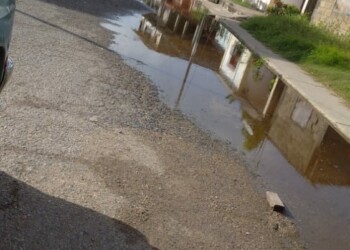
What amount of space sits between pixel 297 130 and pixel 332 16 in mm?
16549

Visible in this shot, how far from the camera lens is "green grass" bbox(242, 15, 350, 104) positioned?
44.3ft

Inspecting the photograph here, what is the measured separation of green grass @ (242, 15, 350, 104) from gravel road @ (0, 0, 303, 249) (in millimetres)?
7056

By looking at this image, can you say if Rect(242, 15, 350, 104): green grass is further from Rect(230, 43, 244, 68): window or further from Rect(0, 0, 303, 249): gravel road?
Rect(0, 0, 303, 249): gravel road

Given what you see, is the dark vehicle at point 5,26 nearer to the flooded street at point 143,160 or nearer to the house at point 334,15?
the flooded street at point 143,160

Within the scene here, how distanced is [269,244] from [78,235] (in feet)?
6.37

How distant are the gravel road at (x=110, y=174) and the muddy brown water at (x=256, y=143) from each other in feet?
1.32

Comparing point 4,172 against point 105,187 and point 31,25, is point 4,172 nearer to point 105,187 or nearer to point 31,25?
point 105,187

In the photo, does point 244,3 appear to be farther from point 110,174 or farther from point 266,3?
point 110,174

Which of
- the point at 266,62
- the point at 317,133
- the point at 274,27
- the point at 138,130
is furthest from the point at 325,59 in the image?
the point at 138,130

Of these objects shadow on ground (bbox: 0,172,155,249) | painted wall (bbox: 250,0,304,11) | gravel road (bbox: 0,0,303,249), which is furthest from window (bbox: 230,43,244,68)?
painted wall (bbox: 250,0,304,11)

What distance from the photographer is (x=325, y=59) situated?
1509cm

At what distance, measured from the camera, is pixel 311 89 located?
1183cm

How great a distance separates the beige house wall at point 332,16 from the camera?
21.2 m

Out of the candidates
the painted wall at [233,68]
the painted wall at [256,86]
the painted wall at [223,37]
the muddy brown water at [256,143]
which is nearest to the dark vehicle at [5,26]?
the muddy brown water at [256,143]
